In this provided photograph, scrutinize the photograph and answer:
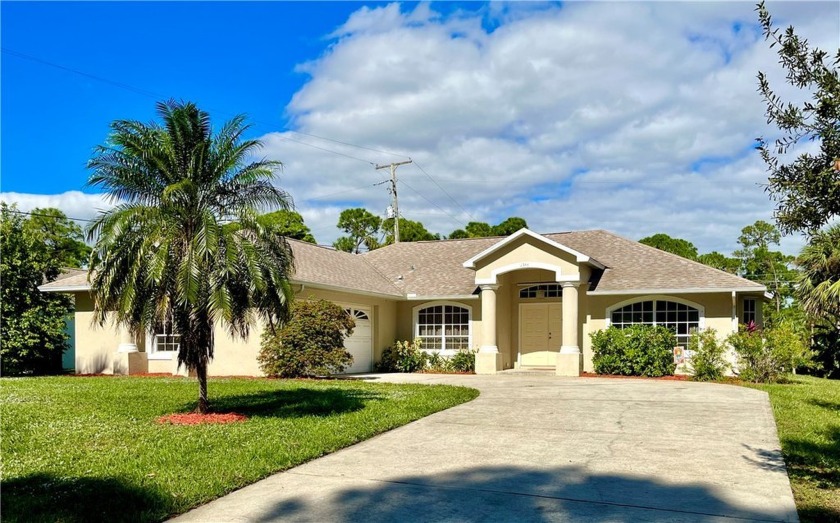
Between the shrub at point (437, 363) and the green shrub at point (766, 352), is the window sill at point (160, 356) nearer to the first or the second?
the shrub at point (437, 363)

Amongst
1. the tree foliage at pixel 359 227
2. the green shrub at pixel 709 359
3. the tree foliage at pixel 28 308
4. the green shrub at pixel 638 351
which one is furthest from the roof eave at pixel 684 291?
the tree foliage at pixel 359 227

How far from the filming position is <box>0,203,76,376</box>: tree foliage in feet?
66.9

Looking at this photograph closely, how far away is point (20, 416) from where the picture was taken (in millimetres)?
10797

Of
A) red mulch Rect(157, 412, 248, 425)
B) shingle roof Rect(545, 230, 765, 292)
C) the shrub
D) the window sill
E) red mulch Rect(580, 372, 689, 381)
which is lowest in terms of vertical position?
red mulch Rect(580, 372, 689, 381)

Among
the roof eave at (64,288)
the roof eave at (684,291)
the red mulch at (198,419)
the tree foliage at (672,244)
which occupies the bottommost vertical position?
the red mulch at (198,419)

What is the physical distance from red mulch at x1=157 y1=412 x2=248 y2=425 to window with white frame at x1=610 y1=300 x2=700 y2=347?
14.2 meters

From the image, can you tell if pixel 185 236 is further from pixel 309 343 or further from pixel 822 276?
pixel 822 276

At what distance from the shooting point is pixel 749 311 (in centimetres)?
2131

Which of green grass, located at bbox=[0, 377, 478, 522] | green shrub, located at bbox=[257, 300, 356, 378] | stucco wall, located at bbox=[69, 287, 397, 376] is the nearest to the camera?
green grass, located at bbox=[0, 377, 478, 522]

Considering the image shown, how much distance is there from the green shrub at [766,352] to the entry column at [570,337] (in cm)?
445

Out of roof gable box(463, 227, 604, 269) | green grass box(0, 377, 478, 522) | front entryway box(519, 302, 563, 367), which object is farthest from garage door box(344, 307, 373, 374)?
green grass box(0, 377, 478, 522)

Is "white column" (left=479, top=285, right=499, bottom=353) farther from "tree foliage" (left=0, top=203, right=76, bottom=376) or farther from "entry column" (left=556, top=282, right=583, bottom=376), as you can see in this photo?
"tree foliage" (left=0, top=203, right=76, bottom=376)

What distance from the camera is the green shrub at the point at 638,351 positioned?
20.2 meters

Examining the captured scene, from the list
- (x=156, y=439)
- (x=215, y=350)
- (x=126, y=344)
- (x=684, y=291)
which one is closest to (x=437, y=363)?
(x=215, y=350)
